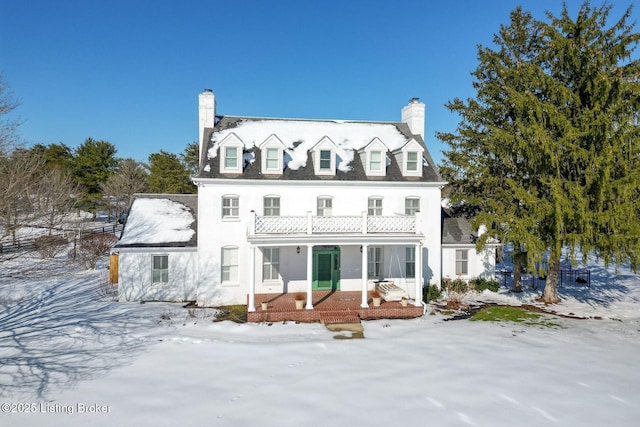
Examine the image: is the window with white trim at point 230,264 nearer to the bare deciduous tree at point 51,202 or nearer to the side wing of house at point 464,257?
the bare deciduous tree at point 51,202

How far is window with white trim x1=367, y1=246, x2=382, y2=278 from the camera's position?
805 inches

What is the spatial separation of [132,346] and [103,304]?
7.16 m

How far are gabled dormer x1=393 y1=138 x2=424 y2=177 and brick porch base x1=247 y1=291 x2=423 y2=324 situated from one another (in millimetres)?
7349

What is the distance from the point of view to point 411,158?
20.6 m

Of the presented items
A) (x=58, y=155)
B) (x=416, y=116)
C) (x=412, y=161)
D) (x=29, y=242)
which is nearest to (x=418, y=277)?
(x=412, y=161)

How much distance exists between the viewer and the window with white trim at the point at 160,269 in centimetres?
1938

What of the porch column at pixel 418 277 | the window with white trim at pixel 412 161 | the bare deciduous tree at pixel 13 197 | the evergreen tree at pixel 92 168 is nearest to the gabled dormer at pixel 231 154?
the bare deciduous tree at pixel 13 197

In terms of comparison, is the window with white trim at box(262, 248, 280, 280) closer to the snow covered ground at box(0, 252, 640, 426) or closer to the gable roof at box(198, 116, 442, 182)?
the snow covered ground at box(0, 252, 640, 426)

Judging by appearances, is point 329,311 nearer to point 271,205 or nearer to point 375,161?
point 271,205

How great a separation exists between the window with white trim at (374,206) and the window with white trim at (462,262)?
5.67 m

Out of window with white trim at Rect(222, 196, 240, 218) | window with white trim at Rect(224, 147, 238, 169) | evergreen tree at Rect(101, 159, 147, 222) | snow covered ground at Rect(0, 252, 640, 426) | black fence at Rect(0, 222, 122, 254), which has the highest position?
evergreen tree at Rect(101, 159, 147, 222)

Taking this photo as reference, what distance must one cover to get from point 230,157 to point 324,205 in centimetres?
554

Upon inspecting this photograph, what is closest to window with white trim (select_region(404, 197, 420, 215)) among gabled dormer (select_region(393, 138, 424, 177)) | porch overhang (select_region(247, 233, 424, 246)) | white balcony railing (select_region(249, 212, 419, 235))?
gabled dormer (select_region(393, 138, 424, 177))

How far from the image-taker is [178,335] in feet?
46.1
